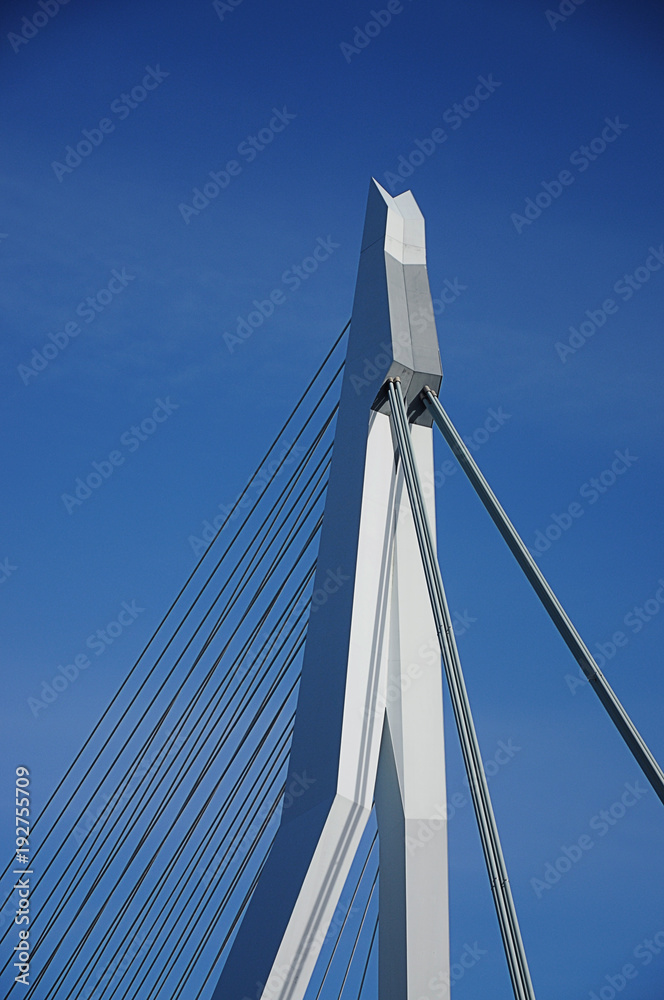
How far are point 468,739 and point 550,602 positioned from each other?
1167mm

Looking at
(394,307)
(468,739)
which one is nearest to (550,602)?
(468,739)

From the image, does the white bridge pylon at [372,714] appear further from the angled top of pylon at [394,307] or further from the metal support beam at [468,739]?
the metal support beam at [468,739]

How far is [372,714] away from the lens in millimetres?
7500

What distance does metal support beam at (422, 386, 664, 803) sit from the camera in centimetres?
635

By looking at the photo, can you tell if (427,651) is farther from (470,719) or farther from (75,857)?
(75,857)

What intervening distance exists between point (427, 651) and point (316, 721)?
1.01 metres

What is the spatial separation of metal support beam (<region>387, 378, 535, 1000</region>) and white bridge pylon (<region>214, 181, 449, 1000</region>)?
1.59 ft

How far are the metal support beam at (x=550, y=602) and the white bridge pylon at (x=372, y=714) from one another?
48cm

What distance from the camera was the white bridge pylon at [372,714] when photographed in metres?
6.87

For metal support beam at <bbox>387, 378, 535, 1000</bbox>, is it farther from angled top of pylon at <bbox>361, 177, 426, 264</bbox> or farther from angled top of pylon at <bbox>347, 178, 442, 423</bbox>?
angled top of pylon at <bbox>361, 177, 426, 264</bbox>

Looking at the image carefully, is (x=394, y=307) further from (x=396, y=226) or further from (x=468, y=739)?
(x=468, y=739)

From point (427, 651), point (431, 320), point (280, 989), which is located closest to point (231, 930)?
point (280, 989)

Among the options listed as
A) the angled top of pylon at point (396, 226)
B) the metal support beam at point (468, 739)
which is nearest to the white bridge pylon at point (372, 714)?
the angled top of pylon at point (396, 226)

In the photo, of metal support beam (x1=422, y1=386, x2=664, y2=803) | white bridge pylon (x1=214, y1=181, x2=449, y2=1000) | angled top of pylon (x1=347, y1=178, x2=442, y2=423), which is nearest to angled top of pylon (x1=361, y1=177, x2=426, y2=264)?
angled top of pylon (x1=347, y1=178, x2=442, y2=423)
